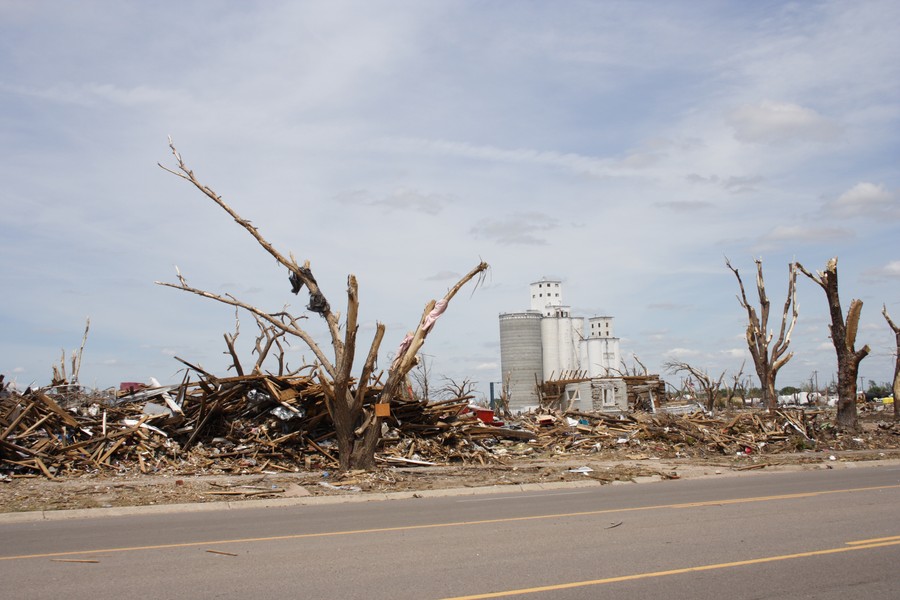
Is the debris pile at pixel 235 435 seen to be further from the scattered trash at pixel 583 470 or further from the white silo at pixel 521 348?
the white silo at pixel 521 348

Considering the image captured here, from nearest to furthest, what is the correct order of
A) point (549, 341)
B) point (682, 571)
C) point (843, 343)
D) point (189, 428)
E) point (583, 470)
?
point (682, 571) < point (583, 470) < point (189, 428) < point (843, 343) < point (549, 341)

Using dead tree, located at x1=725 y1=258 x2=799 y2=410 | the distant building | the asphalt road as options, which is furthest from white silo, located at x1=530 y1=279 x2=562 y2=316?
the asphalt road

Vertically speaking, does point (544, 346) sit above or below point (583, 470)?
above

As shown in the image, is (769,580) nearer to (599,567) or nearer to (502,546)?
(599,567)

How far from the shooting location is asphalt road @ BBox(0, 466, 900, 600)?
7.11 m

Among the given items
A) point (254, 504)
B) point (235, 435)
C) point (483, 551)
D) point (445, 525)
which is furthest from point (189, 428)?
Result: point (483, 551)

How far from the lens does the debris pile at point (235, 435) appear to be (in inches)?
690

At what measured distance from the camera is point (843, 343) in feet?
89.1

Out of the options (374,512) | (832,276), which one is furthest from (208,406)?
(832,276)

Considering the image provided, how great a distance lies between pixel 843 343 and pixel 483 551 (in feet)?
73.2

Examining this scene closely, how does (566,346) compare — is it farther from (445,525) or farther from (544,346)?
(445,525)

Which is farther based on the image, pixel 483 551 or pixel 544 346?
pixel 544 346

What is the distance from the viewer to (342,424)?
16.9m

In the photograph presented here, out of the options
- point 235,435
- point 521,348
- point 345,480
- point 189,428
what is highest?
point 521,348
